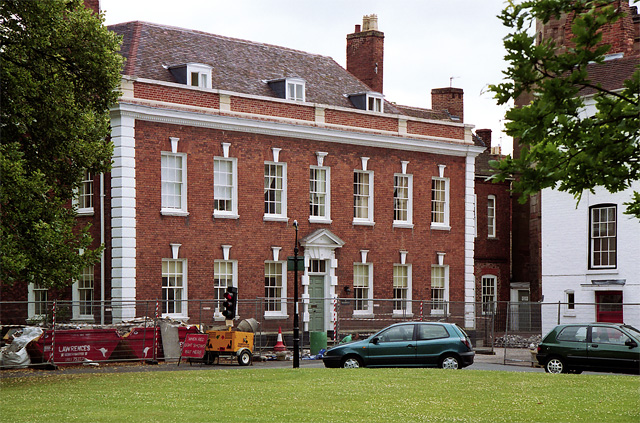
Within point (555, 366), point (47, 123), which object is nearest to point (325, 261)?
point (555, 366)

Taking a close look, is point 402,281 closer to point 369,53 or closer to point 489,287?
point 489,287

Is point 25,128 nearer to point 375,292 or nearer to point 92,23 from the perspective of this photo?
point 92,23

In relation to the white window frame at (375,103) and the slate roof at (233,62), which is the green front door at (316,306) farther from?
the white window frame at (375,103)

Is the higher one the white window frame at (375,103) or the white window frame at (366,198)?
the white window frame at (375,103)

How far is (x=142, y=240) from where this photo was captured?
117 ft

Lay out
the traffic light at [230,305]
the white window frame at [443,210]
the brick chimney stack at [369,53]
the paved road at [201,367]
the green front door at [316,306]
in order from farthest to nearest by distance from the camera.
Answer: the brick chimney stack at [369,53]
the white window frame at [443,210]
the green front door at [316,306]
the traffic light at [230,305]
the paved road at [201,367]

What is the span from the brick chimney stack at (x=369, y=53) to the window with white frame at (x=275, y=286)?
11.1 m

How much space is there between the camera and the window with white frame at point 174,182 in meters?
36.6

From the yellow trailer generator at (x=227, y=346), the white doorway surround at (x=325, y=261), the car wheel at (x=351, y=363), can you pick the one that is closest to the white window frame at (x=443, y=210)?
the white doorway surround at (x=325, y=261)

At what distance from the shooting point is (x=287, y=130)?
130ft

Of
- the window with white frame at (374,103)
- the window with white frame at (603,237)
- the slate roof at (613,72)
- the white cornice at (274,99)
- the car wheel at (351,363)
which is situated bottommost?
the car wheel at (351,363)

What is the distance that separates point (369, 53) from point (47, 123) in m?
23.8

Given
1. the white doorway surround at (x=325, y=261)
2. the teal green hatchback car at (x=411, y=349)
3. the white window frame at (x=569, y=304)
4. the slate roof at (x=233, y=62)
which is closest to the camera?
the teal green hatchback car at (x=411, y=349)

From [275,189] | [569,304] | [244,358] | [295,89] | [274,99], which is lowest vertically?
[244,358]
